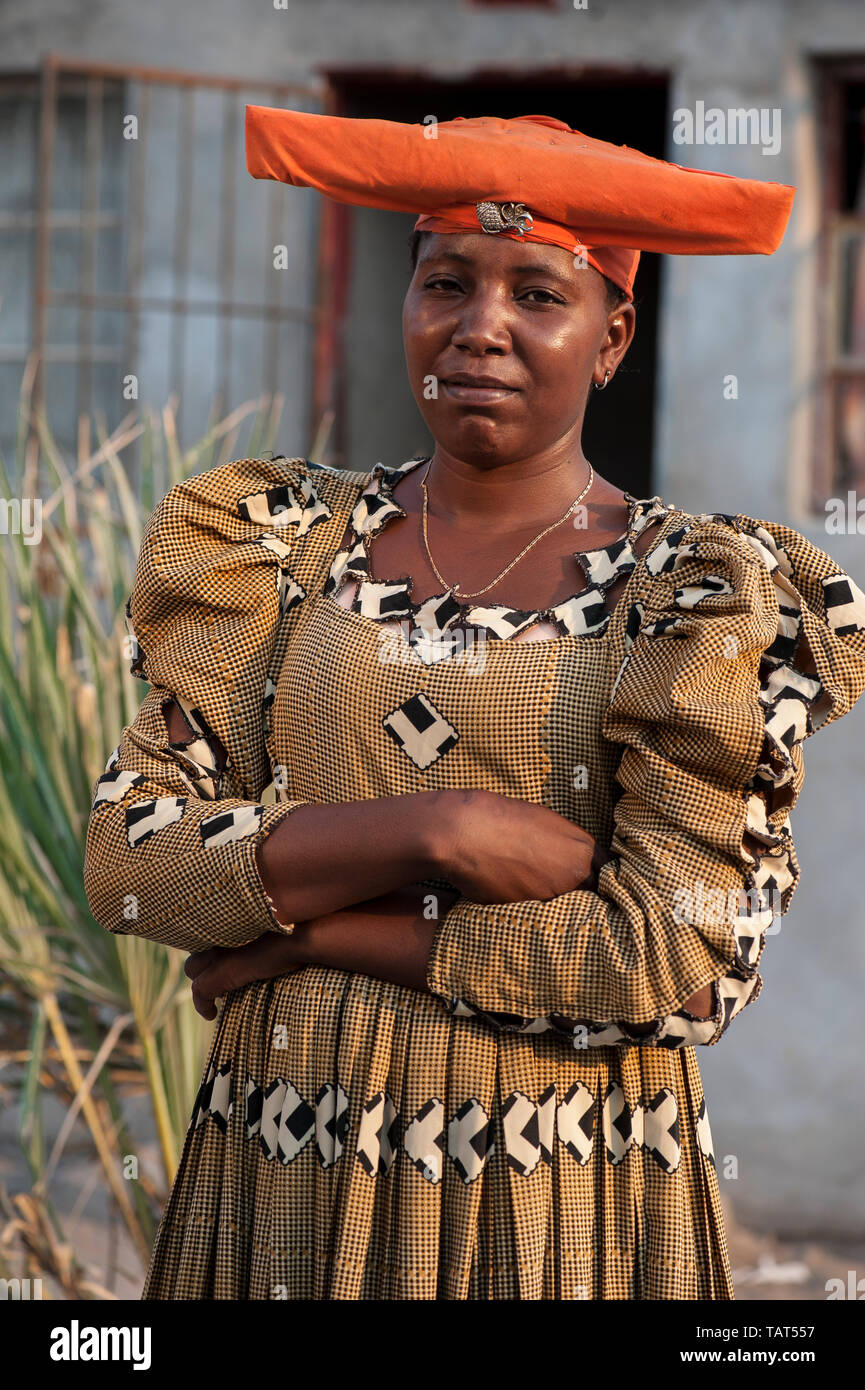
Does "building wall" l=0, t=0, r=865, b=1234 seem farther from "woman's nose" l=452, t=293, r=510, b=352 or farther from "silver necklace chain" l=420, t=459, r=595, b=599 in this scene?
"woman's nose" l=452, t=293, r=510, b=352

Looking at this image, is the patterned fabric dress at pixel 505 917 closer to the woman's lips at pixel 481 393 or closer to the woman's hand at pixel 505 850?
the woman's hand at pixel 505 850

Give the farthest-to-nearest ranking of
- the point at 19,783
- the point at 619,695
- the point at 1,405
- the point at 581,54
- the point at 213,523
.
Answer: the point at 1,405 → the point at 581,54 → the point at 19,783 → the point at 213,523 → the point at 619,695

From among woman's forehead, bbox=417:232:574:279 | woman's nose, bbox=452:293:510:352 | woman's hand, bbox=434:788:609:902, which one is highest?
woman's forehead, bbox=417:232:574:279

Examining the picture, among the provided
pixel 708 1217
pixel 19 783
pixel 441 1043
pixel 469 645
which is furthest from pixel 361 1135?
pixel 19 783

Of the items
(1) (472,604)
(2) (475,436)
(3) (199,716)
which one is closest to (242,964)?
(3) (199,716)

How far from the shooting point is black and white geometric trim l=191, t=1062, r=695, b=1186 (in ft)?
5.62

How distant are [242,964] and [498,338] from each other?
2.57ft

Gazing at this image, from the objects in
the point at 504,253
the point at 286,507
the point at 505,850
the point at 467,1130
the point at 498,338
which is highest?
the point at 504,253

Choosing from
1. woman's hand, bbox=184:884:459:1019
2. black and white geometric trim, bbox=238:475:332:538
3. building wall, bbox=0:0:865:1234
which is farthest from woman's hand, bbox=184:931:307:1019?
building wall, bbox=0:0:865:1234

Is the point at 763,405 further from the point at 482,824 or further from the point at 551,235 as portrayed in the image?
the point at 482,824

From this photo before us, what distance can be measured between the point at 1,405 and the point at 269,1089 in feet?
13.1

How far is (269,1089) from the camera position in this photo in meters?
1.81

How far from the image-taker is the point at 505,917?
5.47 ft
